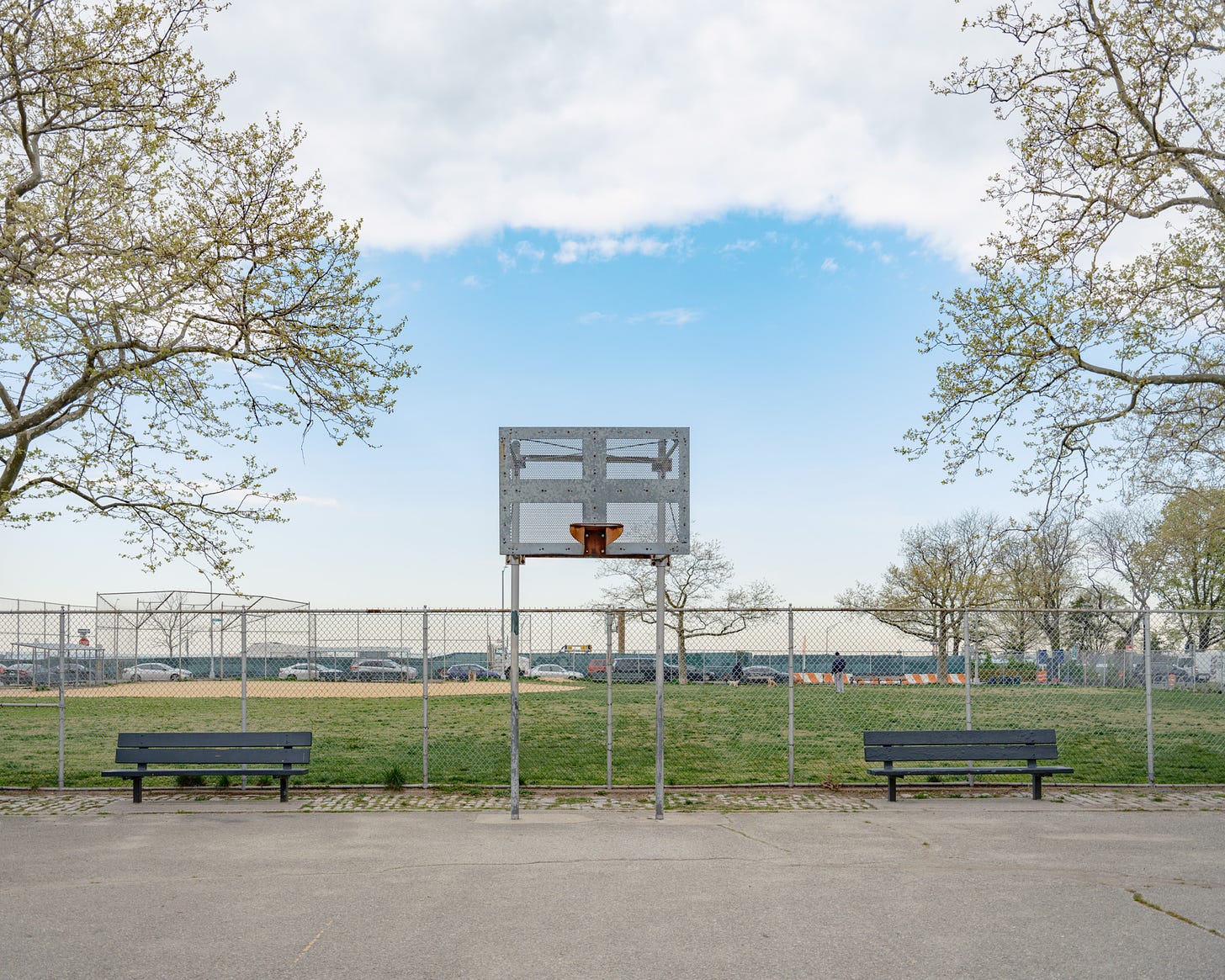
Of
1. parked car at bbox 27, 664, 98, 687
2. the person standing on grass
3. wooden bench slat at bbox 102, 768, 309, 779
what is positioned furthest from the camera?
parked car at bbox 27, 664, 98, 687

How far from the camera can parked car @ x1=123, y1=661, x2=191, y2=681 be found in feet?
123

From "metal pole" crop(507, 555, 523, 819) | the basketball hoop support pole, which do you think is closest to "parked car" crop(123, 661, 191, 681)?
"metal pole" crop(507, 555, 523, 819)

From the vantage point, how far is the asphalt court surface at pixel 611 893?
20.1 feet

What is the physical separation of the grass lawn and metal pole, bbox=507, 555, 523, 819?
8.45 feet

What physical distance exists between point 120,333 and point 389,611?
5.58m

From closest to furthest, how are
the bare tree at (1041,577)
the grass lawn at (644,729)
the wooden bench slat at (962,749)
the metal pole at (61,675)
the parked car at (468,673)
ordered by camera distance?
the wooden bench slat at (962,749), the metal pole at (61,675), the grass lawn at (644,729), the parked car at (468,673), the bare tree at (1041,577)

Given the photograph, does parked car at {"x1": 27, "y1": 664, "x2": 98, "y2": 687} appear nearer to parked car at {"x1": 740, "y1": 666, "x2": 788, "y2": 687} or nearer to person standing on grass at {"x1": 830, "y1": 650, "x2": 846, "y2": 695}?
parked car at {"x1": 740, "y1": 666, "x2": 788, "y2": 687}

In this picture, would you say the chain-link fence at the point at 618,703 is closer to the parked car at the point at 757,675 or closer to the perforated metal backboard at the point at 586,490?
the parked car at the point at 757,675

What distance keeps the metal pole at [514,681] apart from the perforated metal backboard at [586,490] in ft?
1.16

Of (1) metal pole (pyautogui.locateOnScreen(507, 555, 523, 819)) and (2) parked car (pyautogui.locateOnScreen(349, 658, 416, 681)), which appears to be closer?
(1) metal pole (pyautogui.locateOnScreen(507, 555, 523, 819))

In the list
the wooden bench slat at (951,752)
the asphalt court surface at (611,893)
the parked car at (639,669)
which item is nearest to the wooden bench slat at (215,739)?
the asphalt court surface at (611,893)

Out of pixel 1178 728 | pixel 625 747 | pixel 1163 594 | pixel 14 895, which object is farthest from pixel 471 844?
pixel 1163 594

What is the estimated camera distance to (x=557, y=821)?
1084cm

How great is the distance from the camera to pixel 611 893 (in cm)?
771
